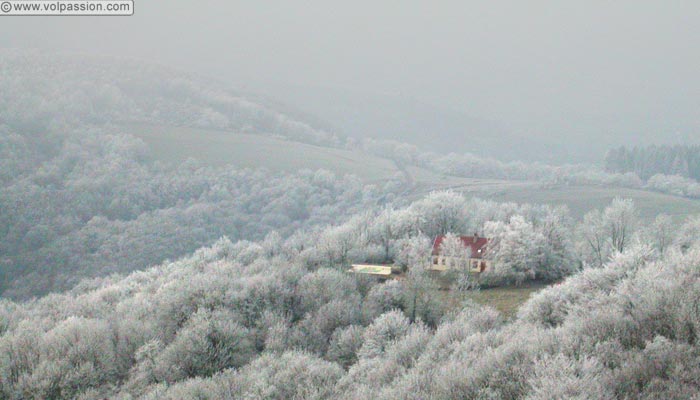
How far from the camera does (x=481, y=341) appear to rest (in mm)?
16953

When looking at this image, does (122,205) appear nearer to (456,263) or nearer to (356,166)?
(356,166)

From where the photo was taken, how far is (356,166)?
12362 centimetres

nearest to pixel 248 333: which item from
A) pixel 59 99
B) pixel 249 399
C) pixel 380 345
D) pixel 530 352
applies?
pixel 380 345

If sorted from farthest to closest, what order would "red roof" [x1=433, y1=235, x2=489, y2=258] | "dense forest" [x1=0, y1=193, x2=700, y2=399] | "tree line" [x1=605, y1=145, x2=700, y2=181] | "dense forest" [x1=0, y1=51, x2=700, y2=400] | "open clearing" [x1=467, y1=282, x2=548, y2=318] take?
"tree line" [x1=605, y1=145, x2=700, y2=181], "red roof" [x1=433, y1=235, x2=489, y2=258], "open clearing" [x1=467, y1=282, x2=548, y2=318], "dense forest" [x1=0, y1=51, x2=700, y2=400], "dense forest" [x1=0, y1=193, x2=700, y2=399]

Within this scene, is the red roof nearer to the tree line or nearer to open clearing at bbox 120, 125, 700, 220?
open clearing at bbox 120, 125, 700, 220

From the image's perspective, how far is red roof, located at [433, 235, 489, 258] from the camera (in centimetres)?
4388

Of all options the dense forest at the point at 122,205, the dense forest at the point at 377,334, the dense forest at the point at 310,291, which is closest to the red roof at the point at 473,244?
the dense forest at the point at 310,291

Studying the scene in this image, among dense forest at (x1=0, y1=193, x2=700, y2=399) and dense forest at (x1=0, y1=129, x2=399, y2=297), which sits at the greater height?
dense forest at (x1=0, y1=193, x2=700, y2=399)

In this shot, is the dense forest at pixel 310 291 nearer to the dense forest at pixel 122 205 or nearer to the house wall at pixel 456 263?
the dense forest at pixel 122 205

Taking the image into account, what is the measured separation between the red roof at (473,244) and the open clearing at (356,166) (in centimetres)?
3996

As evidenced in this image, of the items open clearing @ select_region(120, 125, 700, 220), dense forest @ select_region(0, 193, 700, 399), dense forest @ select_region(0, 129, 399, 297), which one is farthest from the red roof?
dense forest @ select_region(0, 129, 399, 297)

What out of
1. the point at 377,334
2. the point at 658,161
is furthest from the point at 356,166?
the point at 377,334

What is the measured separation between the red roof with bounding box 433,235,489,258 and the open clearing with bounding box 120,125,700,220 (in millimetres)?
39964

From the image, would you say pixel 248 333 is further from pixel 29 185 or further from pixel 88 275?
pixel 29 185
